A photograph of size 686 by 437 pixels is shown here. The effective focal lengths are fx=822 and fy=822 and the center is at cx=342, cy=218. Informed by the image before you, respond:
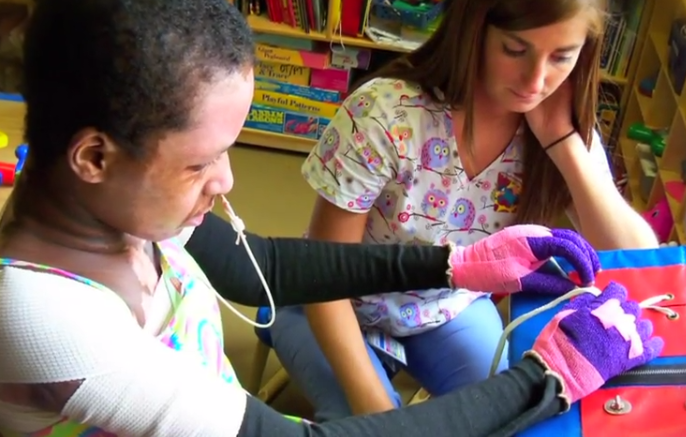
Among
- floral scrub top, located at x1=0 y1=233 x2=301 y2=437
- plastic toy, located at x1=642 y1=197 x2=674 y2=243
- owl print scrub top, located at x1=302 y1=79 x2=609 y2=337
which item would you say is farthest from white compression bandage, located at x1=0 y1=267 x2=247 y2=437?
plastic toy, located at x1=642 y1=197 x2=674 y2=243

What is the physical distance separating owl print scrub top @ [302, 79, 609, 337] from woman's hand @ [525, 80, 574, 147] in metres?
0.05

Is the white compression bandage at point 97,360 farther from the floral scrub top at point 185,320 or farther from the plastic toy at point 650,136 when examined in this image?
the plastic toy at point 650,136

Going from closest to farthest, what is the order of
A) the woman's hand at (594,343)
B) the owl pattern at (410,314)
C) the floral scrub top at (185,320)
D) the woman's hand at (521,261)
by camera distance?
the floral scrub top at (185,320)
the woman's hand at (594,343)
the woman's hand at (521,261)
the owl pattern at (410,314)

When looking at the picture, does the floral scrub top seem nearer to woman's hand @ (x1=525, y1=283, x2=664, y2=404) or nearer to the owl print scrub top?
woman's hand @ (x1=525, y1=283, x2=664, y2=404)

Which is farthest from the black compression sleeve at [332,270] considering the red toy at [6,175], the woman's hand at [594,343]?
the red toy at [6,175]

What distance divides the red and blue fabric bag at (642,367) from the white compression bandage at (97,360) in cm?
32

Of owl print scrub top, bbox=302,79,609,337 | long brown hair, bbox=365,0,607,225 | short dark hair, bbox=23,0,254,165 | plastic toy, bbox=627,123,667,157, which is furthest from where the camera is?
plastic toy, bbox=627,123,667,157

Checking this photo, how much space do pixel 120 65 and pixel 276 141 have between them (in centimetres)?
197

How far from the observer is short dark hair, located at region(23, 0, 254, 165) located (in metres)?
0.56

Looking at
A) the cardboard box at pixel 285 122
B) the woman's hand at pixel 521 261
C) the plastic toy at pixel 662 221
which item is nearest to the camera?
the woman's hand at pixel 521 261

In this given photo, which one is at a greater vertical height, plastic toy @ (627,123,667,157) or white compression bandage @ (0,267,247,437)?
white compression bandage @ (0,267,247,437)

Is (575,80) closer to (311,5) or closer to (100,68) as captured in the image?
(100,68)

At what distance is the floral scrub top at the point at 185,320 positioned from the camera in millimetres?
659

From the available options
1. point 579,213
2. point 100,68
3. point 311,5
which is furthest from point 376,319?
point 311,5
